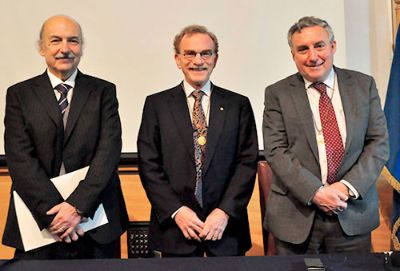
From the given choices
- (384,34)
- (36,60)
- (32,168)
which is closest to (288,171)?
(32,168)

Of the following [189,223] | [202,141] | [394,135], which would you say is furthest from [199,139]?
[394,135]

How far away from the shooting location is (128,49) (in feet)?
9.48

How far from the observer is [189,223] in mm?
1917

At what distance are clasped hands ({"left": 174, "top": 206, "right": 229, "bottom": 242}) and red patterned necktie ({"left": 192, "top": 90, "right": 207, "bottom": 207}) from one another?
92mm

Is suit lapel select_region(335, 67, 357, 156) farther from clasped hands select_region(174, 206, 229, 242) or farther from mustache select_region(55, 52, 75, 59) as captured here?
mustache select_region(55, 52, 75, 59)

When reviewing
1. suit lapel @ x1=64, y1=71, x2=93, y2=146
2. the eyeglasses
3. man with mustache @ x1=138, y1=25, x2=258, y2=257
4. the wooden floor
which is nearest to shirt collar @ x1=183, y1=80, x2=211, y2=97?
man with mustache @ x1=138, y1=25, x2=258, y2=257

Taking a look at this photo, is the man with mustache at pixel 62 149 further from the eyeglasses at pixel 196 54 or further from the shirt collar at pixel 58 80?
the eyeglasses at pixel 196 54

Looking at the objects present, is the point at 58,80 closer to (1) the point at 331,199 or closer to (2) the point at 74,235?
(2) the point at 74,235

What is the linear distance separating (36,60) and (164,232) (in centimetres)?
152

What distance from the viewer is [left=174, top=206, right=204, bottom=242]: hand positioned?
192 cm

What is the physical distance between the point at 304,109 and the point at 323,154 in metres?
0.20

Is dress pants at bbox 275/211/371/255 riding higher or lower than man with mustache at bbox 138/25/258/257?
lower

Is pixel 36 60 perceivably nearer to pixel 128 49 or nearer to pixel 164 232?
pixel 128 49

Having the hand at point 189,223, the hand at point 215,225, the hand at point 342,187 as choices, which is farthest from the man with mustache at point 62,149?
the hand at point 342,187
